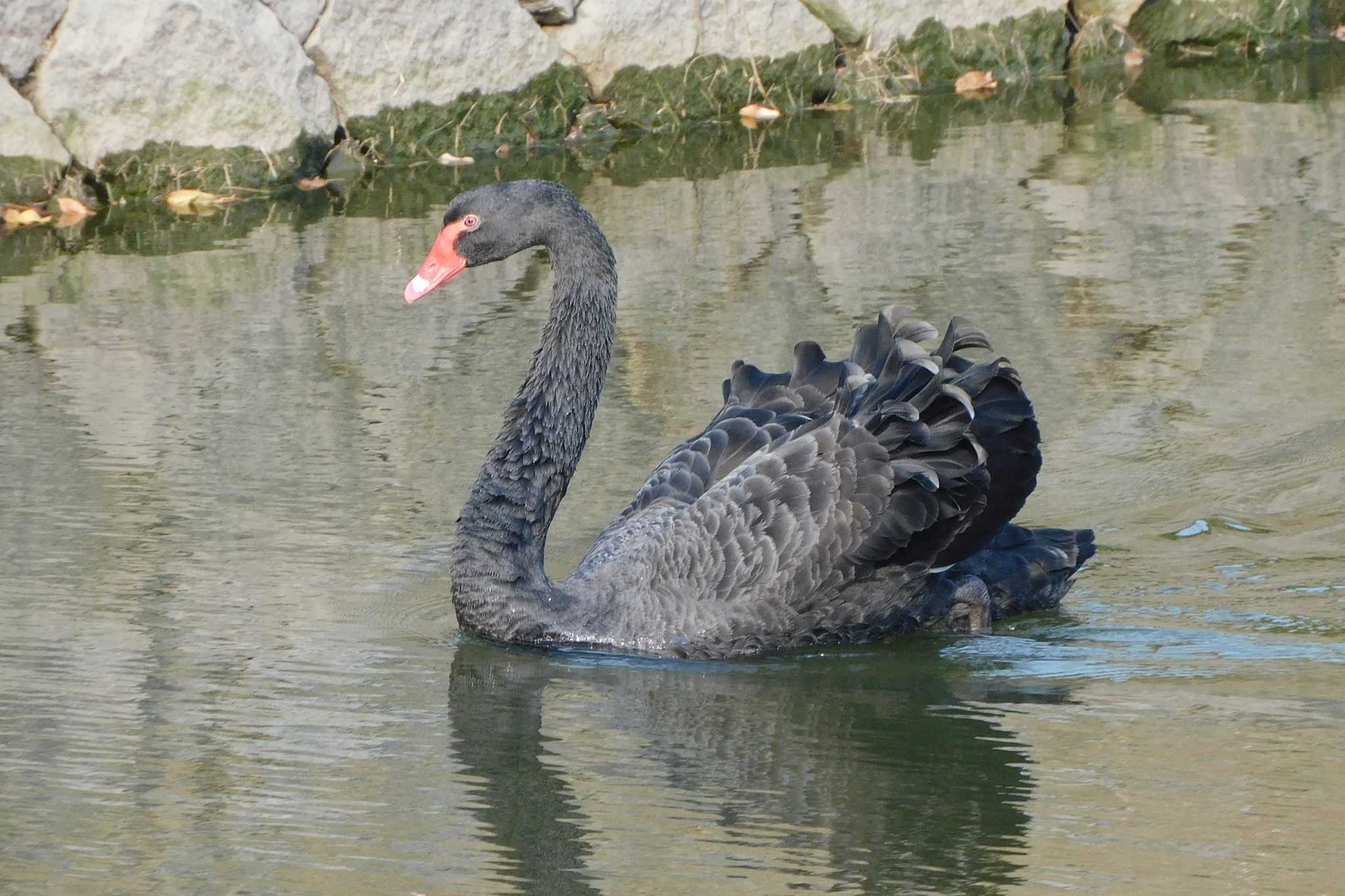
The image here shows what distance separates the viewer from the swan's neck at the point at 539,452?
16.5 ft

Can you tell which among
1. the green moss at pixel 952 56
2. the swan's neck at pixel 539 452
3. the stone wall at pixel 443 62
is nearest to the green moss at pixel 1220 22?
the stone wall at pixel 443 62

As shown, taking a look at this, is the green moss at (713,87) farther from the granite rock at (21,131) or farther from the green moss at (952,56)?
the granite rock at (21,131)

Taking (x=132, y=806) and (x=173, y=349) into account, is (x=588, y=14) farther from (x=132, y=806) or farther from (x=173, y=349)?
(x=132, y=806)

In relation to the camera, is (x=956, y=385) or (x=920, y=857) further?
(x=956, y=385)

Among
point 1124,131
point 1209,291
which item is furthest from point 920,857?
point 1124,131

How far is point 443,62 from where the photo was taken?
1087 cm

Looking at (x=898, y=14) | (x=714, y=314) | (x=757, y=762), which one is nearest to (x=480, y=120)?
(x=898, y=14)

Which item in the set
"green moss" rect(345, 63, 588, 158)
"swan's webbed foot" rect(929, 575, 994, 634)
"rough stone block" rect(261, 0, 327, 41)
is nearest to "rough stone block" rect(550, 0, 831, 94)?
"green moss" rect(345, 63, 588, 158)

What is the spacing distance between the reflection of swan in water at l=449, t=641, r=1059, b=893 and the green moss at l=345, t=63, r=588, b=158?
6.24 metres

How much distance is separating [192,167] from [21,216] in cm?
88

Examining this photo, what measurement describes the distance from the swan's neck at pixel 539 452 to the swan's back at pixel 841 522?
0.53 ft

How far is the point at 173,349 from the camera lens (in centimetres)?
766

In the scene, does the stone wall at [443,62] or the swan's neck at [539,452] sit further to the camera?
the stone wall at [443,62]

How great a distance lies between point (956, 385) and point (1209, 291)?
3.15m
